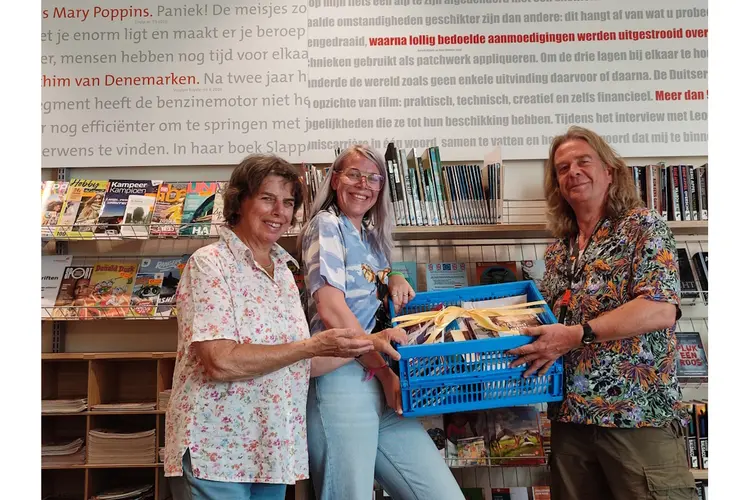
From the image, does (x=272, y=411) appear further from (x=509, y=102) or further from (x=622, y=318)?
(x=509, y=102)

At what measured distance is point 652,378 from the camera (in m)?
1.98

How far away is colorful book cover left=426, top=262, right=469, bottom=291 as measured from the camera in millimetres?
2996

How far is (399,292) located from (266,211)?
59 centimetres

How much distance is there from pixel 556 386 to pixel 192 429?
121 cm

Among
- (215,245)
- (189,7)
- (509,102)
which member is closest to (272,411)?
(215,245)

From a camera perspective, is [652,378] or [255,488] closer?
[255,488]

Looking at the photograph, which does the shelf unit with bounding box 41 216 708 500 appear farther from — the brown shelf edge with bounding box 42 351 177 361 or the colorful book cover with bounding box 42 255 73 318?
the colorful book cover with bounding box 42 255 73 318

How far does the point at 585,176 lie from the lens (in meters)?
2.23

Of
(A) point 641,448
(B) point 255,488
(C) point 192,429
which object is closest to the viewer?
(C) point 192,429

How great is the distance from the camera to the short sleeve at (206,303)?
5.59 feet

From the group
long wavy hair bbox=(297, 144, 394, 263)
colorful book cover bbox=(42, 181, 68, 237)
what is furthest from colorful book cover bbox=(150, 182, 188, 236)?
long wavy hair bbox=(297, 144, 394, 263)

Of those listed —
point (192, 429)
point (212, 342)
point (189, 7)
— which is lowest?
point (192, 429)

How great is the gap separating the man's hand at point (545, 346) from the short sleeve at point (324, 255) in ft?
2.13

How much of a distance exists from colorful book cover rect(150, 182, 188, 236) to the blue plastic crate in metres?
1.65
